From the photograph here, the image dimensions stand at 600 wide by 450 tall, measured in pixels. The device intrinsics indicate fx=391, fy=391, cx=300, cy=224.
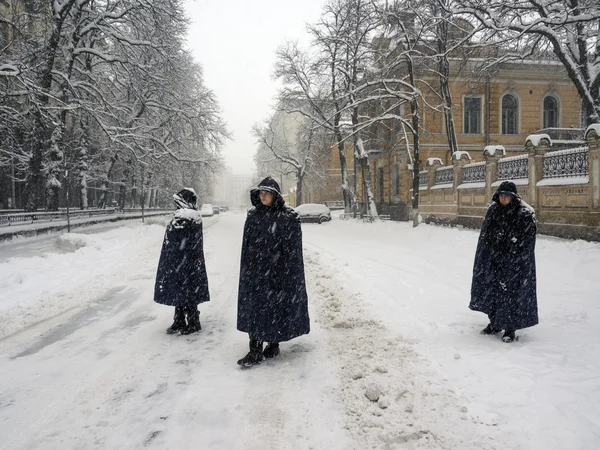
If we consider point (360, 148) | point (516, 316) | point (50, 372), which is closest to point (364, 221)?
point (360, 148)

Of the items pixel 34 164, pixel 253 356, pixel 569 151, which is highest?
pixel 34 164

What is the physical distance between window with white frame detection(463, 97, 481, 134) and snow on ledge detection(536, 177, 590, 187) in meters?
18.3

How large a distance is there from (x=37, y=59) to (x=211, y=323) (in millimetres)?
17539

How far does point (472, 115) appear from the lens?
2866 centimetres

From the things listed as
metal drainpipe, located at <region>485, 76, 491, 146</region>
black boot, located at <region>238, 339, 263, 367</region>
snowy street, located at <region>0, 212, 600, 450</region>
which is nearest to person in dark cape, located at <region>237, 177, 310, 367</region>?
black boot, located at <region>238, 339, 263, 367</region>

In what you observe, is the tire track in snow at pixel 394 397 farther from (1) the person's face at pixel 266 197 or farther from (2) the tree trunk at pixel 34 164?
(2) the tree trunk at pixel 34 164

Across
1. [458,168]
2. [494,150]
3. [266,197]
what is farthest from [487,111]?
[266,197]

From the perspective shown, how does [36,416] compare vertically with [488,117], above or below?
below

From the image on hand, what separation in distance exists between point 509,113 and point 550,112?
337cm

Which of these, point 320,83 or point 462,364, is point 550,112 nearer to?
point 320,83

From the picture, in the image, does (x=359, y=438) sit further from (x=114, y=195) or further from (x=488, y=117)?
(x=114, y=195)

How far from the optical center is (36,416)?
3.13m

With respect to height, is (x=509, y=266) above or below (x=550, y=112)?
below

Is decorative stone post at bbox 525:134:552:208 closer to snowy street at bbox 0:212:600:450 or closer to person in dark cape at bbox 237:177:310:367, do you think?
snowy street at bbox 0:212:600:450
